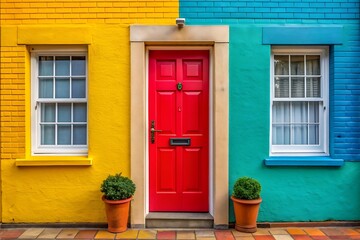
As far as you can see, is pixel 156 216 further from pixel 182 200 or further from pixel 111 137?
pixel 111 137

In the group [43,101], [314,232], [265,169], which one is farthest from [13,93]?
[314,232]

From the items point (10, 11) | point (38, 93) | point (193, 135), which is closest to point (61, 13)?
point (10, 11)

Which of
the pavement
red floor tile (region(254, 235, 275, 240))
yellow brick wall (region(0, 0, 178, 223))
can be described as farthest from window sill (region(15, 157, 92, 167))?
red floor tile (region(254, 235, 275, 240))

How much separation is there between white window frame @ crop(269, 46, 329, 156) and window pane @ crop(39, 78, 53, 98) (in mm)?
3506

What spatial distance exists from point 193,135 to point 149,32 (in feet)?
5.65

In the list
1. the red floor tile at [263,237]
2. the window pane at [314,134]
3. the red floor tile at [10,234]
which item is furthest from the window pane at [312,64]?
the red floor tile at [10,234]

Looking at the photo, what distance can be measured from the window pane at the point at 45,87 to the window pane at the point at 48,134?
494 mm

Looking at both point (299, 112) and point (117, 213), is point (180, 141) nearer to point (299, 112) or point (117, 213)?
point (117, 213)

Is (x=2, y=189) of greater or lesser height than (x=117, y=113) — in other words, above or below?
below

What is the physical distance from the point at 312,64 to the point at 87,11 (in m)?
3.62

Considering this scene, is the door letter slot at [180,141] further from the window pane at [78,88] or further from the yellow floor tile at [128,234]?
the window pane at [78,88]

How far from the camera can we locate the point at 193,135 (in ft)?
17.0

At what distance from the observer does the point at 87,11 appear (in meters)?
5.05

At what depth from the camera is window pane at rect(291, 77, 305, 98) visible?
523 cm
